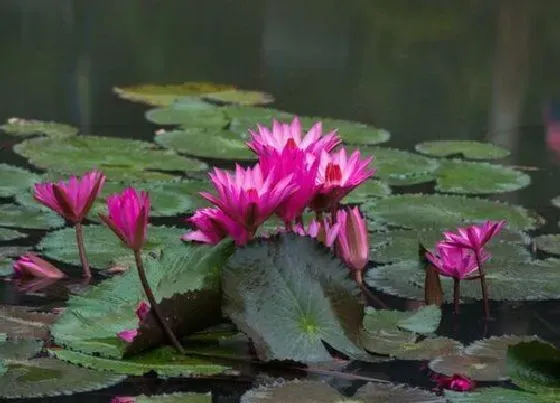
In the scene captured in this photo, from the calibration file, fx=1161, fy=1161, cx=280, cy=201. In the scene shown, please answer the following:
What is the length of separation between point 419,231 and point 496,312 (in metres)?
0.42

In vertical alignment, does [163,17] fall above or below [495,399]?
above

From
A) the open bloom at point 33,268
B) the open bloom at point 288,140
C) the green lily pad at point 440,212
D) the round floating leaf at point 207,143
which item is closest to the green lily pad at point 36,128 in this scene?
the round floating leaf at point 207,143

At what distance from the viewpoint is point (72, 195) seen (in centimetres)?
140

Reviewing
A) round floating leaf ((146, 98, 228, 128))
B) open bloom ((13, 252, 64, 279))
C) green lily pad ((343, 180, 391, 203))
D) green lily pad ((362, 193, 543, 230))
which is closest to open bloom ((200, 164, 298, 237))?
open bloom ((13, 252, 64, 279))

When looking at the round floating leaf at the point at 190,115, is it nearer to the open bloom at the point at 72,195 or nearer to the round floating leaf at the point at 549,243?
the round floating leaf at the point at 549,243

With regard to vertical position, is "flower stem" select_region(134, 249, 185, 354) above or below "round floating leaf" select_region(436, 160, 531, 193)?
below

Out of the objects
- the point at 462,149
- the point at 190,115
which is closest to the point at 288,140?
the point at 462,149

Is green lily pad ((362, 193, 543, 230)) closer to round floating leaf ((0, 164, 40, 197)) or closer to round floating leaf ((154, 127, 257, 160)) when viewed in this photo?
round floating leaf ((154, 127, 257, 160))

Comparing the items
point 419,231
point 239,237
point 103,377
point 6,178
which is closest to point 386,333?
point 239,237

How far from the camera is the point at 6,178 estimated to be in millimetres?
2158

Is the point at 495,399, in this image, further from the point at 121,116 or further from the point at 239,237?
the point at 121,116

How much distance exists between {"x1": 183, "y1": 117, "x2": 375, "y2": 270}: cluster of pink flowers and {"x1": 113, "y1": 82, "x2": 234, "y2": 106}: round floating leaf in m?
1.84

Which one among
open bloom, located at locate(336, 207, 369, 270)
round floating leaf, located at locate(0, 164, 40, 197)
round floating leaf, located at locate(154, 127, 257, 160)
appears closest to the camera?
open bloom, located at locate(336, 207, 369, 270)

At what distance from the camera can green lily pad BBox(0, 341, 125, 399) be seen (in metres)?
1.14
